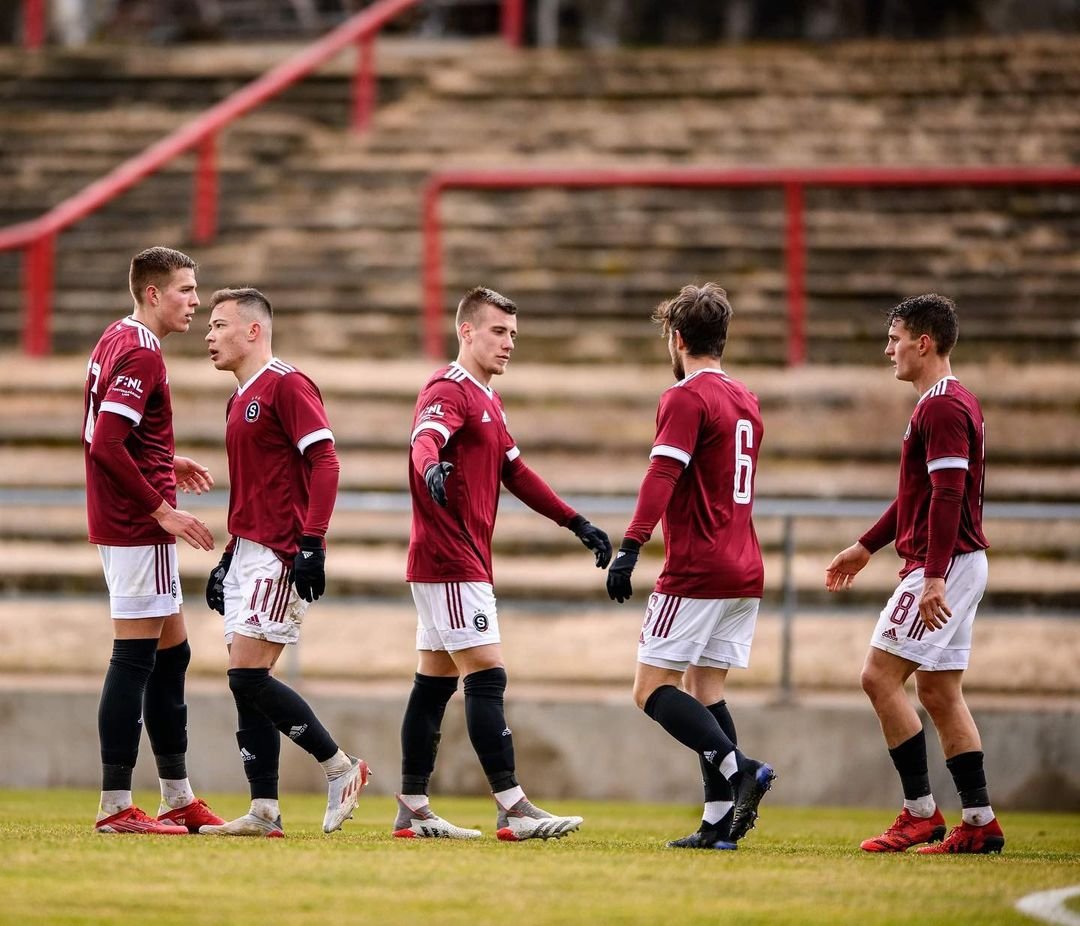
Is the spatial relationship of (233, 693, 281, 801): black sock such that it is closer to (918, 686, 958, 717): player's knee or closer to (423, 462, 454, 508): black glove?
(423, 462, 454, 508): black glove

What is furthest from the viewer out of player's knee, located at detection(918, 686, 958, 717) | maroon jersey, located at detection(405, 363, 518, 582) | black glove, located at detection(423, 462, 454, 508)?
player's knee, located at detection(918, 686, 958, 717)

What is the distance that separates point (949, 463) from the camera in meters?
6.86

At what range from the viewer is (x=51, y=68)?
69.7ft

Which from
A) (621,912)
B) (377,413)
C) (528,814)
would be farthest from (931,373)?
(377,413)

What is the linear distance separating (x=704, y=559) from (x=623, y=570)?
435 millimetres

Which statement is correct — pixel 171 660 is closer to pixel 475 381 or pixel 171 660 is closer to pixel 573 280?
pixel 475 381

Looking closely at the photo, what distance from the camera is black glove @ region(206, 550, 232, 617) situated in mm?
7020

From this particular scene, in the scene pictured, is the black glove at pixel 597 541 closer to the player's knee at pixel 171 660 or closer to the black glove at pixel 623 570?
the black glove at pixel 623 570

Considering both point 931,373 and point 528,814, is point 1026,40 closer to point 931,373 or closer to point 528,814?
point 931,373

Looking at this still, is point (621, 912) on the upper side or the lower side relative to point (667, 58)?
lower

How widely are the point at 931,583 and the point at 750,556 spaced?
2.29 ft

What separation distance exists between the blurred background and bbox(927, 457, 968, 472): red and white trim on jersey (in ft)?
9.52

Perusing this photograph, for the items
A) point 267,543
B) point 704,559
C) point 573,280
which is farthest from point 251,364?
point 573,280

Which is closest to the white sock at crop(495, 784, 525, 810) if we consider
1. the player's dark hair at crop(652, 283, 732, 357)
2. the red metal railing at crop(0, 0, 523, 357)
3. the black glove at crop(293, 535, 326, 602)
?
the black glove at crop(293, 535, 326, 602)
